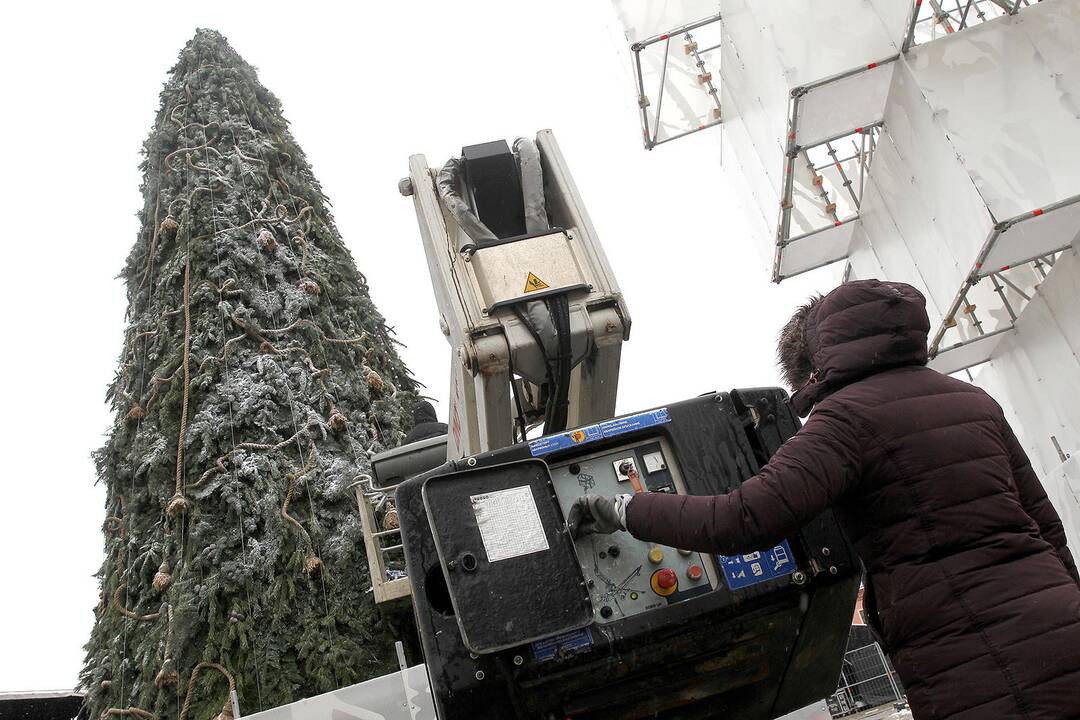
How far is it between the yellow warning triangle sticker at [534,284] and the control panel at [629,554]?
3.38 feet

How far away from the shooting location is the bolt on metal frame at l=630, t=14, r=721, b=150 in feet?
32.7

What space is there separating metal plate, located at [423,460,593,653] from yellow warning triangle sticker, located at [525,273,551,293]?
1166 mm

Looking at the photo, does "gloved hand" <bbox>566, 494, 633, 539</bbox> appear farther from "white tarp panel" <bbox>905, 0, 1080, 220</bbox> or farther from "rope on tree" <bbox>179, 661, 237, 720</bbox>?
"white tarp panel" <bbox>905, 0, 1080, 220</bbox>

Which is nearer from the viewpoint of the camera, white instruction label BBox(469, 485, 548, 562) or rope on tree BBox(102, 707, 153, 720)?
white instruction label BBox(469, 485, 548, 562)

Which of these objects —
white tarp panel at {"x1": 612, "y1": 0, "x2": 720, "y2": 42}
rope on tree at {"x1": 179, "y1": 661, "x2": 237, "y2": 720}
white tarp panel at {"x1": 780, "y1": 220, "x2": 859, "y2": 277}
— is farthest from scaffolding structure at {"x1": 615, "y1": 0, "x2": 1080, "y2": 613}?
rope on tree at {"x1": 179, "y1": 661, "x2": 237, "y2": 720}

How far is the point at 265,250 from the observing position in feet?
28.2

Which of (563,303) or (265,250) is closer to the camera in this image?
(563,303)

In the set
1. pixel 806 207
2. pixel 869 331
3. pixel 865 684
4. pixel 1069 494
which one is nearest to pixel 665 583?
pixel 869 331

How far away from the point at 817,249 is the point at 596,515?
7422 mm

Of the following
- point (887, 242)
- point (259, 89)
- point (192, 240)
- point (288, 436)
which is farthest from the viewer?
point (259, 89)

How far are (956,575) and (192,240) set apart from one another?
803 cm

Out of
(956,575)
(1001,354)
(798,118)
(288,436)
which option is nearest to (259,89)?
(288,436)

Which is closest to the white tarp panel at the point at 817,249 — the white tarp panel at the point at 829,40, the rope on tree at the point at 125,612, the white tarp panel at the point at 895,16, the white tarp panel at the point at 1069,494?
the white tarp panel at the point at 829,40

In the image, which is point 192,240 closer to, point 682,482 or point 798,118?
point 798,118
